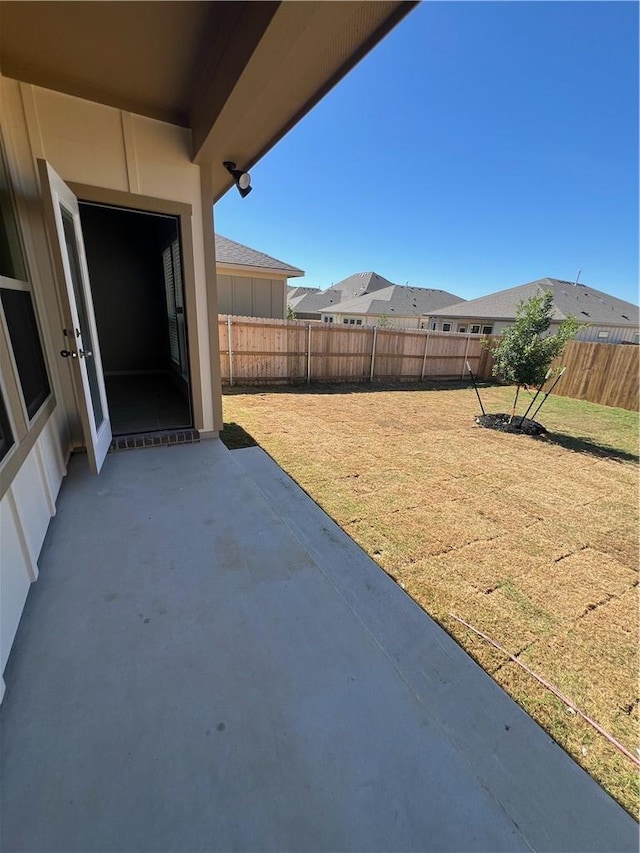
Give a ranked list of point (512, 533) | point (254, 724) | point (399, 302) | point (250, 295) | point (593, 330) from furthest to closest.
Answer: point (399, 302)
point (593, 330)
point (250, 295)
point (512, 533)
point (254, 724)

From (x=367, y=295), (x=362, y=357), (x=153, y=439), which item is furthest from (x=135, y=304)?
(x=367, y=295)

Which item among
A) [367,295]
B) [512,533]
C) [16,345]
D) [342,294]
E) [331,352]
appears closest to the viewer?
[16,345]

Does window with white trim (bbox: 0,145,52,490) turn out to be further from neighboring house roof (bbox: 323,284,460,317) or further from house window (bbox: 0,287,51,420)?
neighboring house roof (bbox: 323,284,460,317)

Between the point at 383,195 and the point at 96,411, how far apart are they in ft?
59.8

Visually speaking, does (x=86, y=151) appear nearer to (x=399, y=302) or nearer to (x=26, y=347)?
(x=26, y=347)

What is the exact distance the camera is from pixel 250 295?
9.77m

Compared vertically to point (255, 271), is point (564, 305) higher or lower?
higher

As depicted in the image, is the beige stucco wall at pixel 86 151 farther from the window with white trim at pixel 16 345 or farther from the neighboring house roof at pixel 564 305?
the neighboring house roof at pixel 564 305

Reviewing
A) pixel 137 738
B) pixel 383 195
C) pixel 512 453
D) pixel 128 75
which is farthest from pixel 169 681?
pixel 383 195

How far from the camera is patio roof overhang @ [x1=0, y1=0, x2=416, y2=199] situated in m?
1.55

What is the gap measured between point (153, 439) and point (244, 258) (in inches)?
307

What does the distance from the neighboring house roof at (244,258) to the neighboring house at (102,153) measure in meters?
5.48

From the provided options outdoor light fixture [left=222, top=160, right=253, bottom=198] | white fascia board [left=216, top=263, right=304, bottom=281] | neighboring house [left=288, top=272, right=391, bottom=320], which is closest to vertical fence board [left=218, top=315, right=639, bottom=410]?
white fascia board [left=216, top=263, right=304, bottom=281]

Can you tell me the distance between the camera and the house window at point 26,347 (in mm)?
1990
